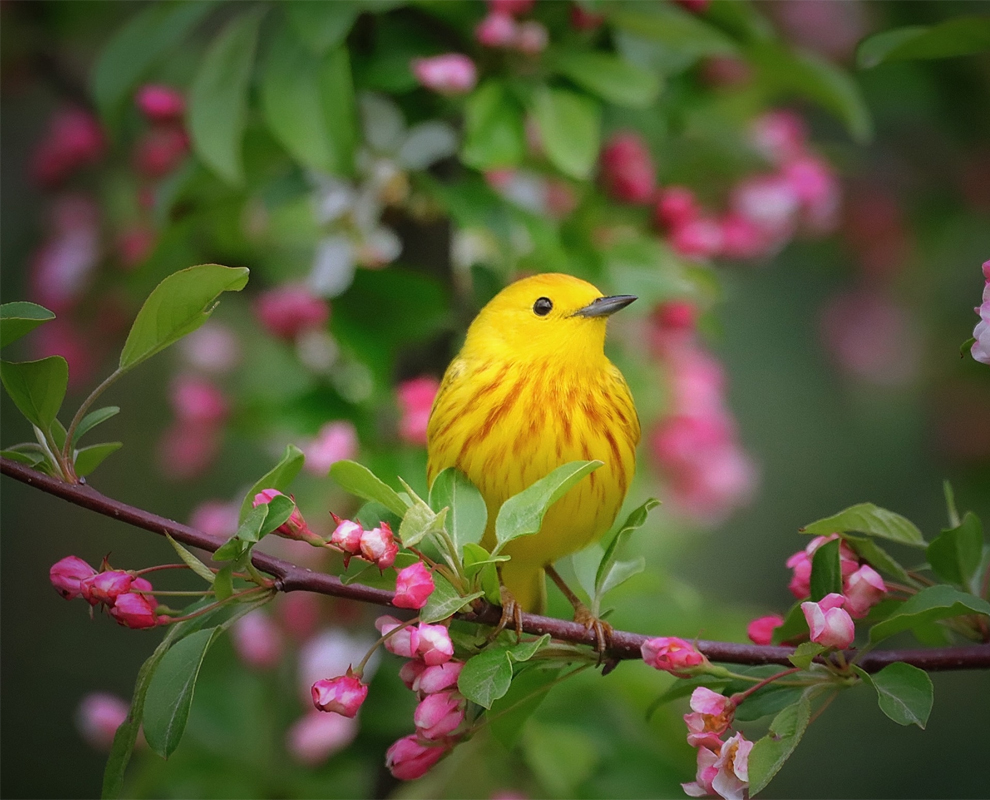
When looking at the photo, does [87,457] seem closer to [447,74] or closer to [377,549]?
[377,549]

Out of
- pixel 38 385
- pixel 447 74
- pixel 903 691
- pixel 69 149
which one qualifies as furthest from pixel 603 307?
pixel 69 149

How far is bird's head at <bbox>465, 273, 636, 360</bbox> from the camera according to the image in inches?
67.9

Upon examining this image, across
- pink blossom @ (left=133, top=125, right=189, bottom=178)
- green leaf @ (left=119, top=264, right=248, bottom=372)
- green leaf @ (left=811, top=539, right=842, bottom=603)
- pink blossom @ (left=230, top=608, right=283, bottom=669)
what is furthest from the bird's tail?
pink blossom @ (left=133, top=125, right=189, bottom=178)

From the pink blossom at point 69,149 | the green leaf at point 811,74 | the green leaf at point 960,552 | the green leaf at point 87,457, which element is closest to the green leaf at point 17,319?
the green leaf at point 87,457

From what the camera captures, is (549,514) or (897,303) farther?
(897,303)

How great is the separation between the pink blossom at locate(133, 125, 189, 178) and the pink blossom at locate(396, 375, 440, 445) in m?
0.77

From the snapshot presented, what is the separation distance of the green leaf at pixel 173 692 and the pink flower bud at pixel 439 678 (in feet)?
0.75

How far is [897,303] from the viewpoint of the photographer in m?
3.74

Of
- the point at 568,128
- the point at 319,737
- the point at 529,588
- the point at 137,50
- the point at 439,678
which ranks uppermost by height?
the point at 137,50

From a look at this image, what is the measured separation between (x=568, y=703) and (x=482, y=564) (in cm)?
112

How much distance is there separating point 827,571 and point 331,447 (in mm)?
837

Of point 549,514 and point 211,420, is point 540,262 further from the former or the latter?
point 211,420

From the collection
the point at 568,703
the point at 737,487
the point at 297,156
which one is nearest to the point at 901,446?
the point at 737,487

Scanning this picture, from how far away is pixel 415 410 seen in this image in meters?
1.83
